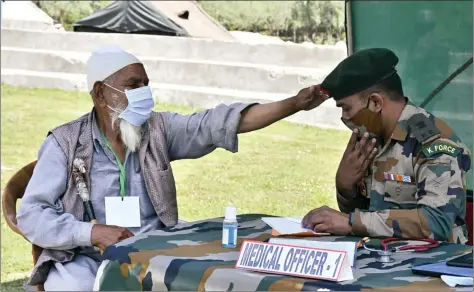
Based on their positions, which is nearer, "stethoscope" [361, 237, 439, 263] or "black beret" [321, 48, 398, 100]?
"stethoscope" [361, 237, 439, 263]

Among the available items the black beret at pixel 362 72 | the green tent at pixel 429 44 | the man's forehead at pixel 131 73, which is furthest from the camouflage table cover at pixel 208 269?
the green tent at pixel 429 44

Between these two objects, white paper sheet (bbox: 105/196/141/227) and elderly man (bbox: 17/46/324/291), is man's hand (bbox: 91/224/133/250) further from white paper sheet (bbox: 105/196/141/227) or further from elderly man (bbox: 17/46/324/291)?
white paper sheet (bbox: 105/196/141/227)

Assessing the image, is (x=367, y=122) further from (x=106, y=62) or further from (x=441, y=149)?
(x=106, y=62)

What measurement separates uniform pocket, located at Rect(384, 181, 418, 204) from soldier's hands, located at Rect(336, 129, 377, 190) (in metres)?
0.14

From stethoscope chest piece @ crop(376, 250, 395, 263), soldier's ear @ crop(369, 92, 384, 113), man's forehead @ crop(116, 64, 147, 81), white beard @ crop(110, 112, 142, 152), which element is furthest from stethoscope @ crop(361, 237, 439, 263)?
man's forehead @ crop(116, 64, 147, 81)

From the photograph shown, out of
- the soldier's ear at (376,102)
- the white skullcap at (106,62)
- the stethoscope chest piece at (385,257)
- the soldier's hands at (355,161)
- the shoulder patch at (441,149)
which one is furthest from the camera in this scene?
the white skullcap at (106,62)

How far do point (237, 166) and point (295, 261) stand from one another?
27.8ft

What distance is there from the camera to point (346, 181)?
11.7ft

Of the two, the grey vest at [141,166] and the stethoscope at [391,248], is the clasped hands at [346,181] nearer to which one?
the stethoscope at [391,248]

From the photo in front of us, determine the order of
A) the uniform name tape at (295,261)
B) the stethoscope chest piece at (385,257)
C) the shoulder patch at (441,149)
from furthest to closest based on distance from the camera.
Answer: the shoulder patch at (441,149) < the stethoscope chest piece at (385,257) < the uniform name tape at (295,261)

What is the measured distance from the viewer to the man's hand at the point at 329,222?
128 inches

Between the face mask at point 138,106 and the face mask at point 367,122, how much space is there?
872 mm

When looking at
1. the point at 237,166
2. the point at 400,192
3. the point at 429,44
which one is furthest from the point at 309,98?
the point at 237,166

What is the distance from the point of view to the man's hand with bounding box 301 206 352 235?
325cm
